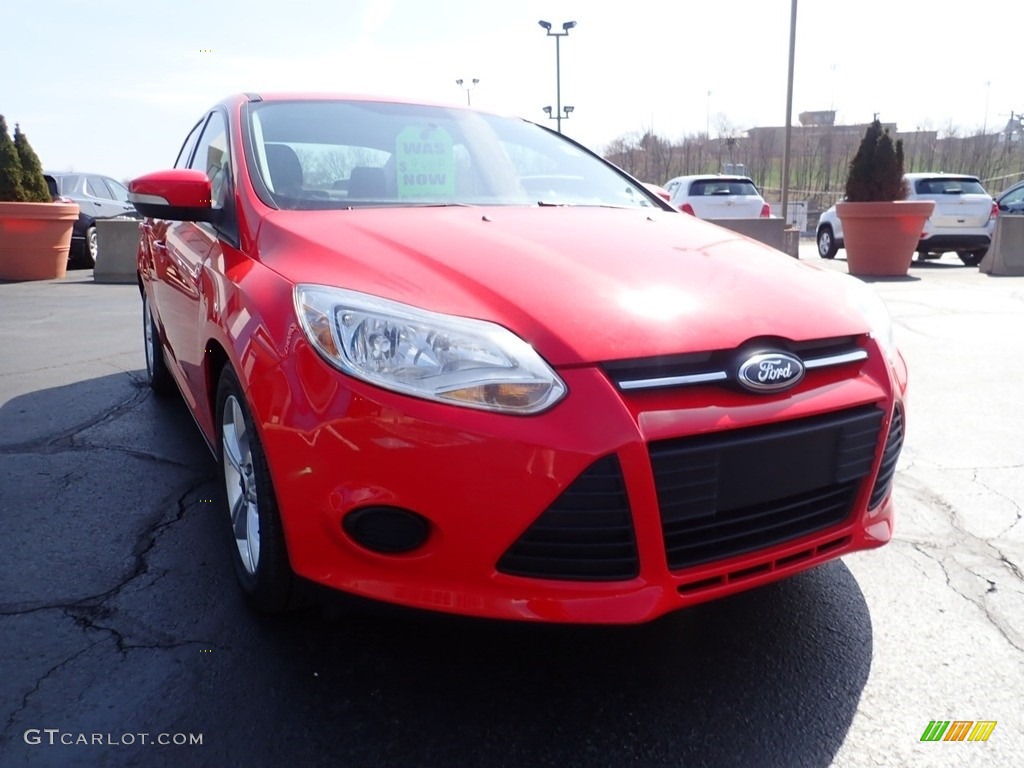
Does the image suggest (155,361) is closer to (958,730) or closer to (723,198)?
(958,730)

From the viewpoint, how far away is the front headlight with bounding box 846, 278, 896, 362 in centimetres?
220

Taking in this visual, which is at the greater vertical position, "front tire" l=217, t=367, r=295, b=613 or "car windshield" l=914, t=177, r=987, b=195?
"car windshield" l=914, t=177, r=987, b=195

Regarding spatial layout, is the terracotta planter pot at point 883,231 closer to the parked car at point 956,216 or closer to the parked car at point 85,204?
the parked car at point 956,216

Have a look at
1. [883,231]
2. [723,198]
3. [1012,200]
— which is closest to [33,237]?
[723,198]

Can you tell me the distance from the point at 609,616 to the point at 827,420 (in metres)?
0.68

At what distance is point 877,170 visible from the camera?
1072 centimetres

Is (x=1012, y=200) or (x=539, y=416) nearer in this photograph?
(x=539, y=416)

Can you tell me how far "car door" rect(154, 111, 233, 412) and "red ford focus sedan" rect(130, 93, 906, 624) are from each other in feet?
1.31

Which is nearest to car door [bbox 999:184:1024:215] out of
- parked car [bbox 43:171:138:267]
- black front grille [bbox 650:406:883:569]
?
parked car [bbox 43:171:138:267]

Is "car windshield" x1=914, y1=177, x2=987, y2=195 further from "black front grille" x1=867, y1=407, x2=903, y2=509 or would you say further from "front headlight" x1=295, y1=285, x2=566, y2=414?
"front headlight" x1=295, y1=285, x2=566, y2=414

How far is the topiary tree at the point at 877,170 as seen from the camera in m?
10.6

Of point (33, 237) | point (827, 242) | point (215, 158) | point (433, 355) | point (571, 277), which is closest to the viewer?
point (433, 355)

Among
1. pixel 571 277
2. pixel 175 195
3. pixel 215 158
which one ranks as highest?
pixel 215 158

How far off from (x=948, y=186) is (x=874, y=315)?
1313 cm
